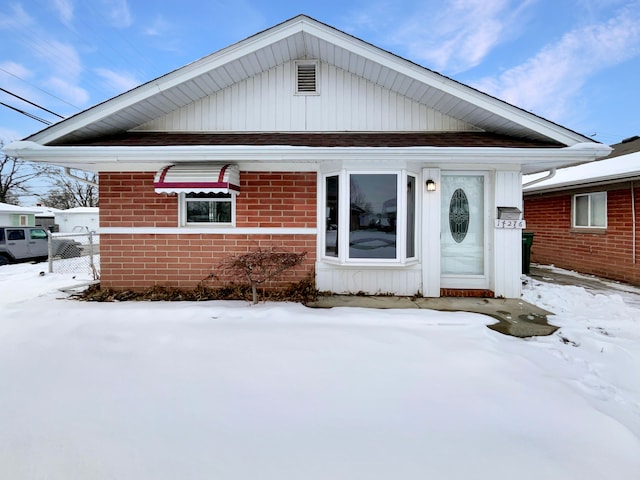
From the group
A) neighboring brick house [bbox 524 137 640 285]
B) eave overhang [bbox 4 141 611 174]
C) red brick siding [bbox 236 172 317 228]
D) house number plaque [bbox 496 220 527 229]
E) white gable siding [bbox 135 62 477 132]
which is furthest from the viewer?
neighboring brick house [bbox 524 137 640 285]

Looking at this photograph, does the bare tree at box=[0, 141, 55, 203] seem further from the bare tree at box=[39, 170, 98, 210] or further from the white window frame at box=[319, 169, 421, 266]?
the white window frame at box=[319, 169, 421, 266]

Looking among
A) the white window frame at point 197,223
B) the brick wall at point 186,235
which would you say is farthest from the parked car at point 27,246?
the white window frame at point 197,223

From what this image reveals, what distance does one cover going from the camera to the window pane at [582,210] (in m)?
9.06

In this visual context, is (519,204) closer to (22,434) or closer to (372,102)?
(372,102)

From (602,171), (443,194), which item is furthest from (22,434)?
(602,171)

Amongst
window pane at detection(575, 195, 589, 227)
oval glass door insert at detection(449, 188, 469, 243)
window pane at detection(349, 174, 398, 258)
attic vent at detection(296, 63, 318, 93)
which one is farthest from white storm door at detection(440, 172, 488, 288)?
window pane at detection(575, 195, 589, 227)

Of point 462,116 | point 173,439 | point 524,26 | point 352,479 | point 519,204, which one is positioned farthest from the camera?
point 524,26

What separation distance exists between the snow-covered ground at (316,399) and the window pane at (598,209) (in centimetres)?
533

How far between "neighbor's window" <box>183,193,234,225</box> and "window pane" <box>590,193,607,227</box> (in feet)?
33.4

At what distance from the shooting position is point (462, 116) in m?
6.39

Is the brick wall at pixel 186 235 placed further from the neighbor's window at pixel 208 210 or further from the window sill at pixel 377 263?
the window sill at pixel 377 263

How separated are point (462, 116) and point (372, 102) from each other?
6.36 ft

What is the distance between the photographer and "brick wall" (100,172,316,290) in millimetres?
6188

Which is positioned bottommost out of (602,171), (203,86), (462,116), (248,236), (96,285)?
(96,285)
